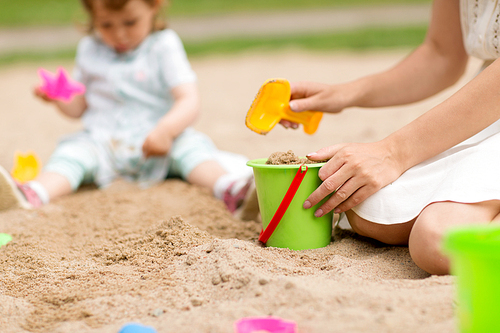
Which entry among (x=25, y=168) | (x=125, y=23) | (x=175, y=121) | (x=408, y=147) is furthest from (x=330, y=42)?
(x=408, y=147)

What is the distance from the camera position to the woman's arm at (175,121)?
1.99 m

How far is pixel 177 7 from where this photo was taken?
1031 centimetres

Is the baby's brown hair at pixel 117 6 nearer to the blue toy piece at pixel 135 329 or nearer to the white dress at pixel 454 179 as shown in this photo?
the white dress at pixel 454 179

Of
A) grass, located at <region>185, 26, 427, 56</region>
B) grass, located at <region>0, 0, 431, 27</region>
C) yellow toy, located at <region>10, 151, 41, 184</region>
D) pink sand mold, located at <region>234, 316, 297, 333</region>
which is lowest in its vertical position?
yellow toy, located at <region>10, 151, 41, 184</region>

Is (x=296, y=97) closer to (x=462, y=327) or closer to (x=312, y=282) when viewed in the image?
(x=312, y=282)

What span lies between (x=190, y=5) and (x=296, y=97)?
32.7ft

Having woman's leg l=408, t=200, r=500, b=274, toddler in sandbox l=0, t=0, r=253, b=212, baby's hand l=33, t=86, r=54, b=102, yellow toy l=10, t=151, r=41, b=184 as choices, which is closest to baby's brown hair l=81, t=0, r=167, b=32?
toddler in sandbox l=0, t=0, r=253, b=212

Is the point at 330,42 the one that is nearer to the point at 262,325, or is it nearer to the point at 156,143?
the point at 156,143

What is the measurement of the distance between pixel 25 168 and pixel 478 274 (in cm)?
191

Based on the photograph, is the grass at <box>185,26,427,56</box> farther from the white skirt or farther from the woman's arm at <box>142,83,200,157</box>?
the white skirt

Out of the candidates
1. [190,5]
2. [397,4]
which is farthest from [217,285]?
[190,5]

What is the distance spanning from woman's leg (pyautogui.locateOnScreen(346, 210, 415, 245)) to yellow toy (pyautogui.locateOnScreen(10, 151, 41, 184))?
56.2 inches

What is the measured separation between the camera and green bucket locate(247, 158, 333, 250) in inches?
46.3

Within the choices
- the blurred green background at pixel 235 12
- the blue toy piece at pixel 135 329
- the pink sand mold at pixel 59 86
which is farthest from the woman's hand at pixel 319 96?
the blurred green background at pixel 235 12
